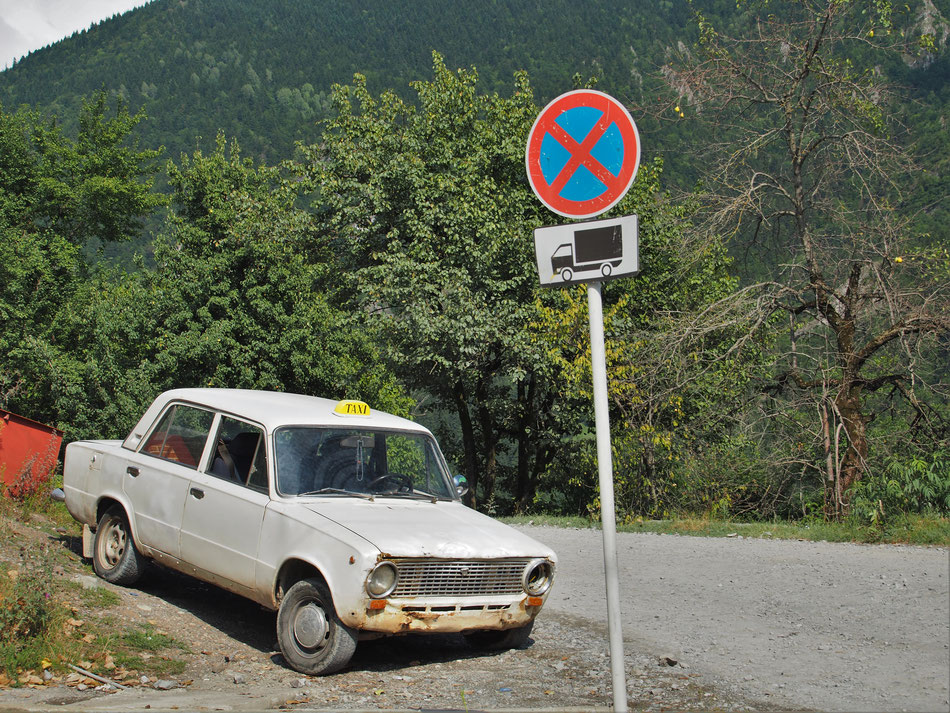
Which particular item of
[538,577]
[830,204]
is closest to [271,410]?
[538,577]

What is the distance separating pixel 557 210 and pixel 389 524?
8.91ft

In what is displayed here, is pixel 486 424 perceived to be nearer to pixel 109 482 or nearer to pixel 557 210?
pixel 109 482

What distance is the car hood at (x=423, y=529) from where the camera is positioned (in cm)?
596

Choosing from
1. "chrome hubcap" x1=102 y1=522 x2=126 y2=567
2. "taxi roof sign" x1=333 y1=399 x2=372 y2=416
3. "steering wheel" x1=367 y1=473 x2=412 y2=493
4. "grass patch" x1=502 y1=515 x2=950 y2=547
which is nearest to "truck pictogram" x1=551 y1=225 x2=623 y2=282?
"steering wheel" x1=367 y1=473 x2=412 y2=493

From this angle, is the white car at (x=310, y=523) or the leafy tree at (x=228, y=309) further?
the leafy tree at (x=228, y=309)

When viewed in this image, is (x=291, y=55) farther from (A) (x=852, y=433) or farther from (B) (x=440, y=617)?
(B) (x=440, y=617)

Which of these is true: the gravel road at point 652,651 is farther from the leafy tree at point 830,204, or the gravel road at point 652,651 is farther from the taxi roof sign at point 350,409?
Answer: the leafy tree at point 830,204

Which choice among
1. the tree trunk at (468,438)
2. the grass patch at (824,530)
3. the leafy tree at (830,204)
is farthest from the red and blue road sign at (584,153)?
the tree trunk at (468,438)

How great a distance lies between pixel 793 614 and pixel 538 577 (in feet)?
7.10

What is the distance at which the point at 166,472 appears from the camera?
763 centimetres

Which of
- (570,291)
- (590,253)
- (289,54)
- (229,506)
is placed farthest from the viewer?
(289,54)

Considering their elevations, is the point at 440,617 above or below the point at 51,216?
below

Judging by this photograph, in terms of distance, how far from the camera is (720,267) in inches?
978

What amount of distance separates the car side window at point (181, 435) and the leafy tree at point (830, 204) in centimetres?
970
